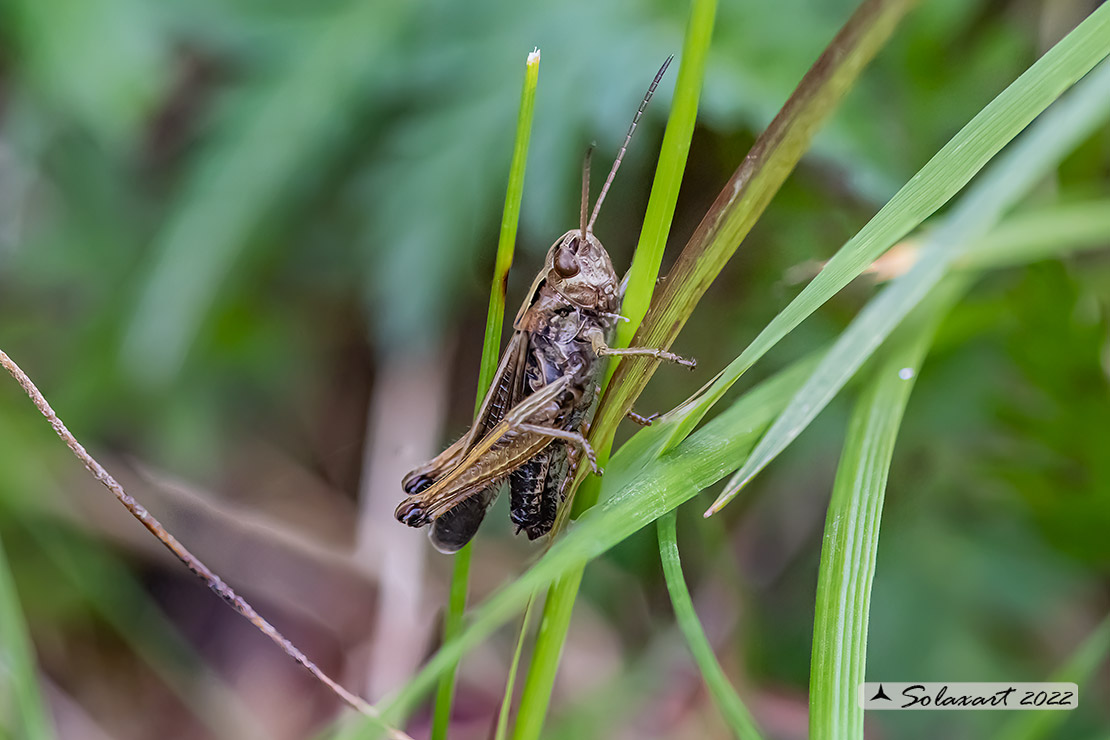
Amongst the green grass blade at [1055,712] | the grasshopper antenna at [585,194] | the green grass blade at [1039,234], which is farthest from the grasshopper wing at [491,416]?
the green grass blade at [1055,712]

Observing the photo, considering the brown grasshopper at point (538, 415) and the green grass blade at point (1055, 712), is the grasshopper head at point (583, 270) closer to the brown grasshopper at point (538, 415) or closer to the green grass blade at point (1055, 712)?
the brown grasshopper at point (538, 415)

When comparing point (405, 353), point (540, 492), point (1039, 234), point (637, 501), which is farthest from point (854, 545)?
point (405, 353)

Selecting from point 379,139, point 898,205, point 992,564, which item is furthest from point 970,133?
point 379,139

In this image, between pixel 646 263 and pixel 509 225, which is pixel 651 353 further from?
pixel 509 225

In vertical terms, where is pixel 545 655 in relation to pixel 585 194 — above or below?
below

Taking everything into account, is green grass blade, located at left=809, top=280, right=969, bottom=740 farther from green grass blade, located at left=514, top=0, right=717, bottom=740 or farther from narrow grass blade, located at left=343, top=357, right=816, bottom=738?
green grass blade, located at left=514, top=0, right=717, bottom=740

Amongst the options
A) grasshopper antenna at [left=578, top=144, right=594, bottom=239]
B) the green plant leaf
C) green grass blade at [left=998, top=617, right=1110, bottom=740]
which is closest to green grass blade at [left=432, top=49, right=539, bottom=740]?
grasshopper antenna at [left=578, top=144, right=594, bottom=239]
